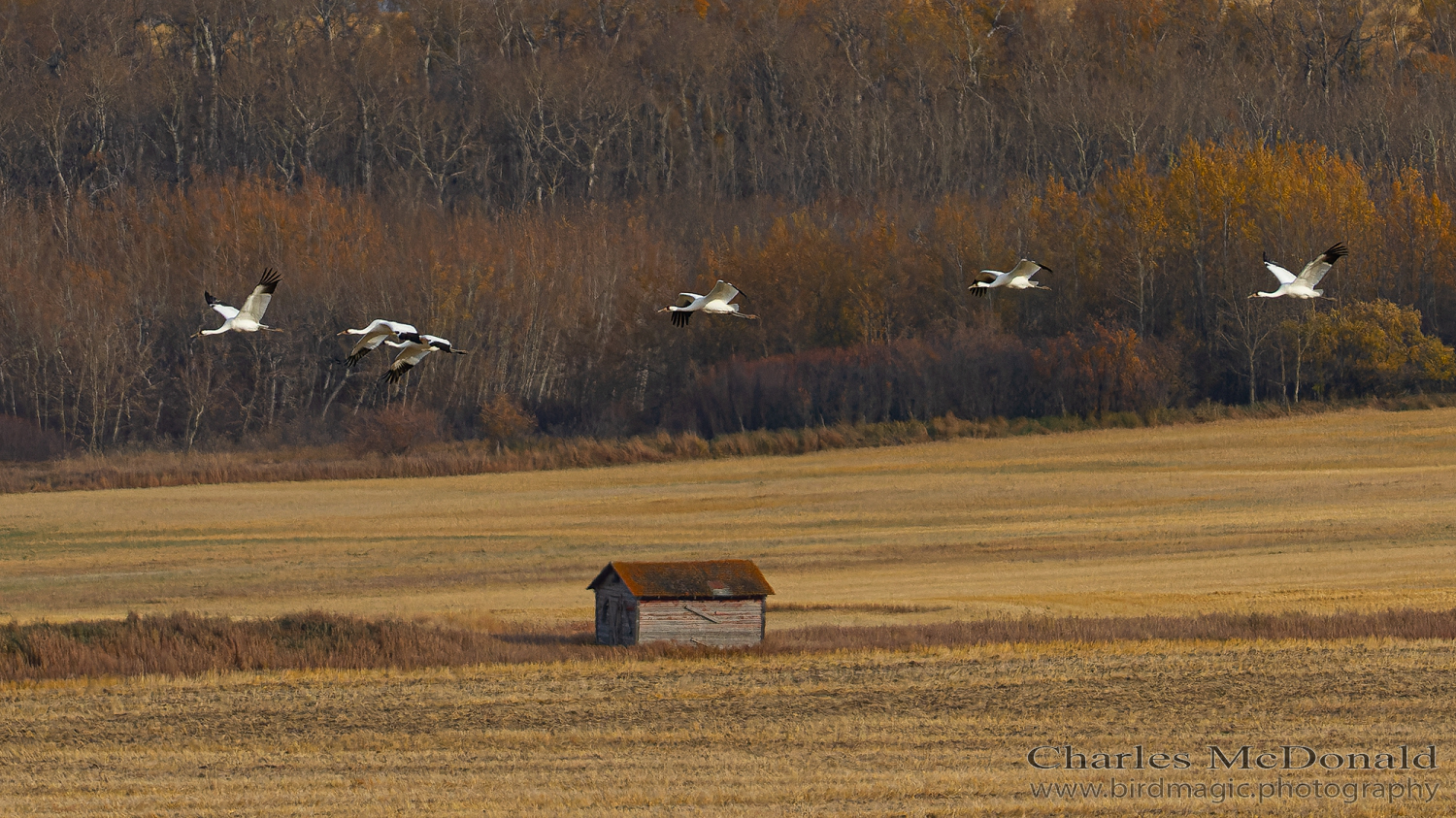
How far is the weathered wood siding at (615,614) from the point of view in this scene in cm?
3522

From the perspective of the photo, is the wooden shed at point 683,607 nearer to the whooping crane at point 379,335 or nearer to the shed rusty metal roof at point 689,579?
the shed rusty metal roof at point 689,579

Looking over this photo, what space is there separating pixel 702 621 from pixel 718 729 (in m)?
10.0

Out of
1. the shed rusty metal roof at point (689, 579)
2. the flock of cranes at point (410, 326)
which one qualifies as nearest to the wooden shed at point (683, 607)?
the shed rusty metal roof at point (689, 579)

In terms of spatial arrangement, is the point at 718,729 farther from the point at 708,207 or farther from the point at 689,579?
the point at 708,207

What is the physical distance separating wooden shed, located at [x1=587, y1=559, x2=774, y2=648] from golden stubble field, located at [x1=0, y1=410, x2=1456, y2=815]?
2.34 metres

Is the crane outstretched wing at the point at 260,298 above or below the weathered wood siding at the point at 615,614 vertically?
above

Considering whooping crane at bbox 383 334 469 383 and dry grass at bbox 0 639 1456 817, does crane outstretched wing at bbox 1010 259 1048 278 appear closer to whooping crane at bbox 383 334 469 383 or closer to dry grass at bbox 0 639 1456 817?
dry grass at bbox 0 639 1456 817

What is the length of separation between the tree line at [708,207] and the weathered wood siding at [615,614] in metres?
44.1

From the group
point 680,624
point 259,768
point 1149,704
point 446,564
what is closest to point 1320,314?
point 446,564

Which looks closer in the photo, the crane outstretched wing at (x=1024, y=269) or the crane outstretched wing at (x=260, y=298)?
the crane outstretched wing at (x=260, y=298)

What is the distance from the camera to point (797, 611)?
131ft

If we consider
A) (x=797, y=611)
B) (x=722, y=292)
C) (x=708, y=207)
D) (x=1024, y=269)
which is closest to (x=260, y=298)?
(x=722, y=292)

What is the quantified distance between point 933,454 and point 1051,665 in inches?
1615

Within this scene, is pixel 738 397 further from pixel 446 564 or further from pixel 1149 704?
pixel 1149 704
